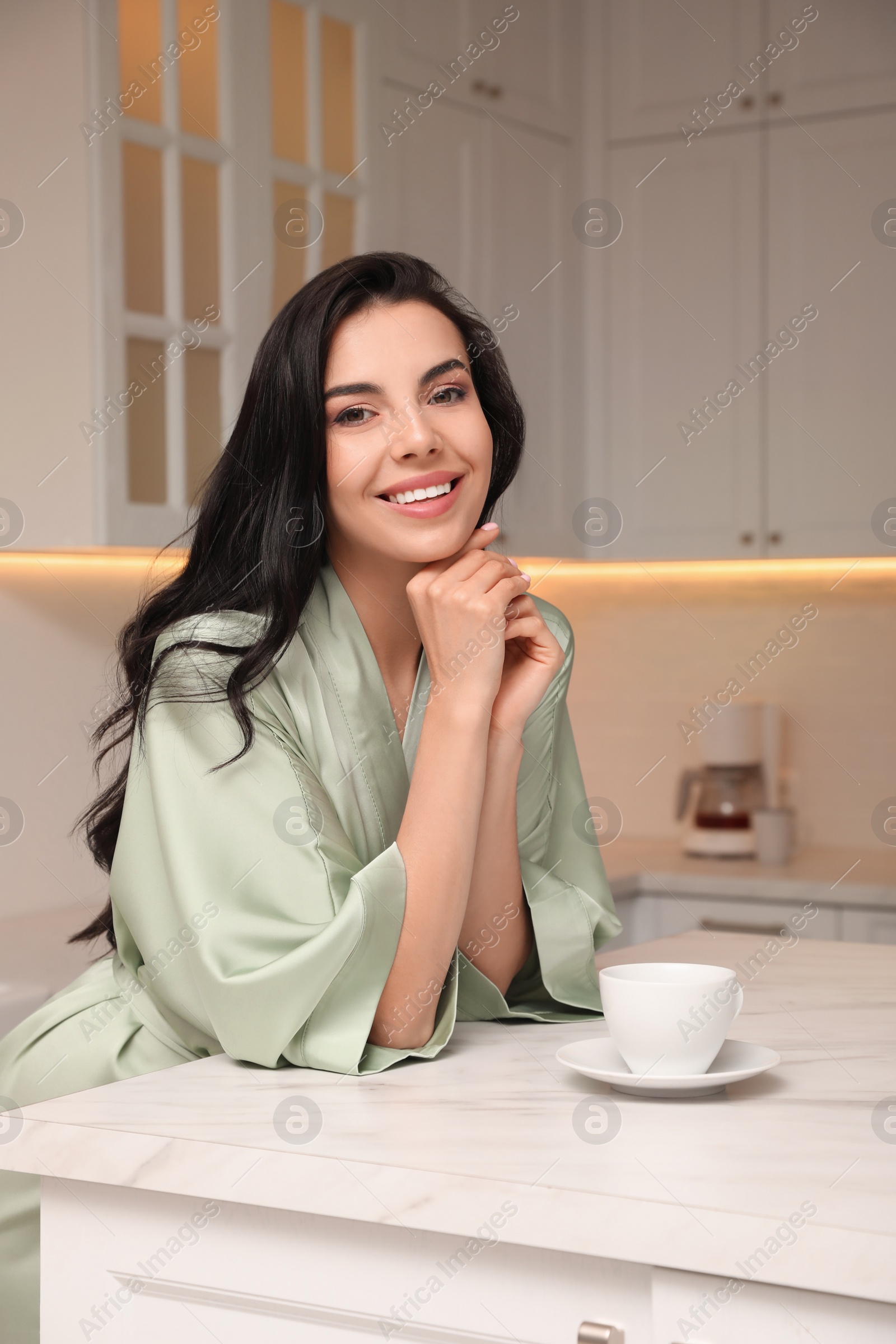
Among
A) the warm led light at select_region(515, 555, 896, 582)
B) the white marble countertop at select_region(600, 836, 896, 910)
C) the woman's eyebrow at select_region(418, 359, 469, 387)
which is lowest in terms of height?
the white marble countertop at select_region(600, 836, 896, 910)

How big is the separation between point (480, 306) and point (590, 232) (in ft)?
1.66

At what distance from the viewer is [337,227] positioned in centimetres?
238

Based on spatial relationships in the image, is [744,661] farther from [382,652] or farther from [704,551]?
[382,652]

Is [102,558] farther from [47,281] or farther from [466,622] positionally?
[466,622]

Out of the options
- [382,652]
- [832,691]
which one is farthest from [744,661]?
[382,652]

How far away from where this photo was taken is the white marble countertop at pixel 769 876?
2.64m

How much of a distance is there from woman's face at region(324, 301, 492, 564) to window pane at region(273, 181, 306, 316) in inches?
41.9

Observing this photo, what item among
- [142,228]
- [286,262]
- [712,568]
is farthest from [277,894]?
[712,568]

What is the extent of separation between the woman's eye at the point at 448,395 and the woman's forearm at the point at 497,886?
301 mm

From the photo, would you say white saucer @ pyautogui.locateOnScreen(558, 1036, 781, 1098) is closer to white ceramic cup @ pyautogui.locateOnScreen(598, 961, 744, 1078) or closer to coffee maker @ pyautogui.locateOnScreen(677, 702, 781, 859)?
white ceramic cup @ pyautogui.locateOnScreen(598, 961, 744, 1078)

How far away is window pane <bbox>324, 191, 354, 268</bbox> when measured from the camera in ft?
7.72

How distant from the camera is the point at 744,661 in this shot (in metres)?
3.26

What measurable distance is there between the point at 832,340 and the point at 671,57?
2.40 ft

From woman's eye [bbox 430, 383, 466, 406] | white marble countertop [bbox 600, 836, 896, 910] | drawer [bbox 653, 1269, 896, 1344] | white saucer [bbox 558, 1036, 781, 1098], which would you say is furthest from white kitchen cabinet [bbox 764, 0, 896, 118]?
drawer [bbox 653, 1269, 896, 1344]
